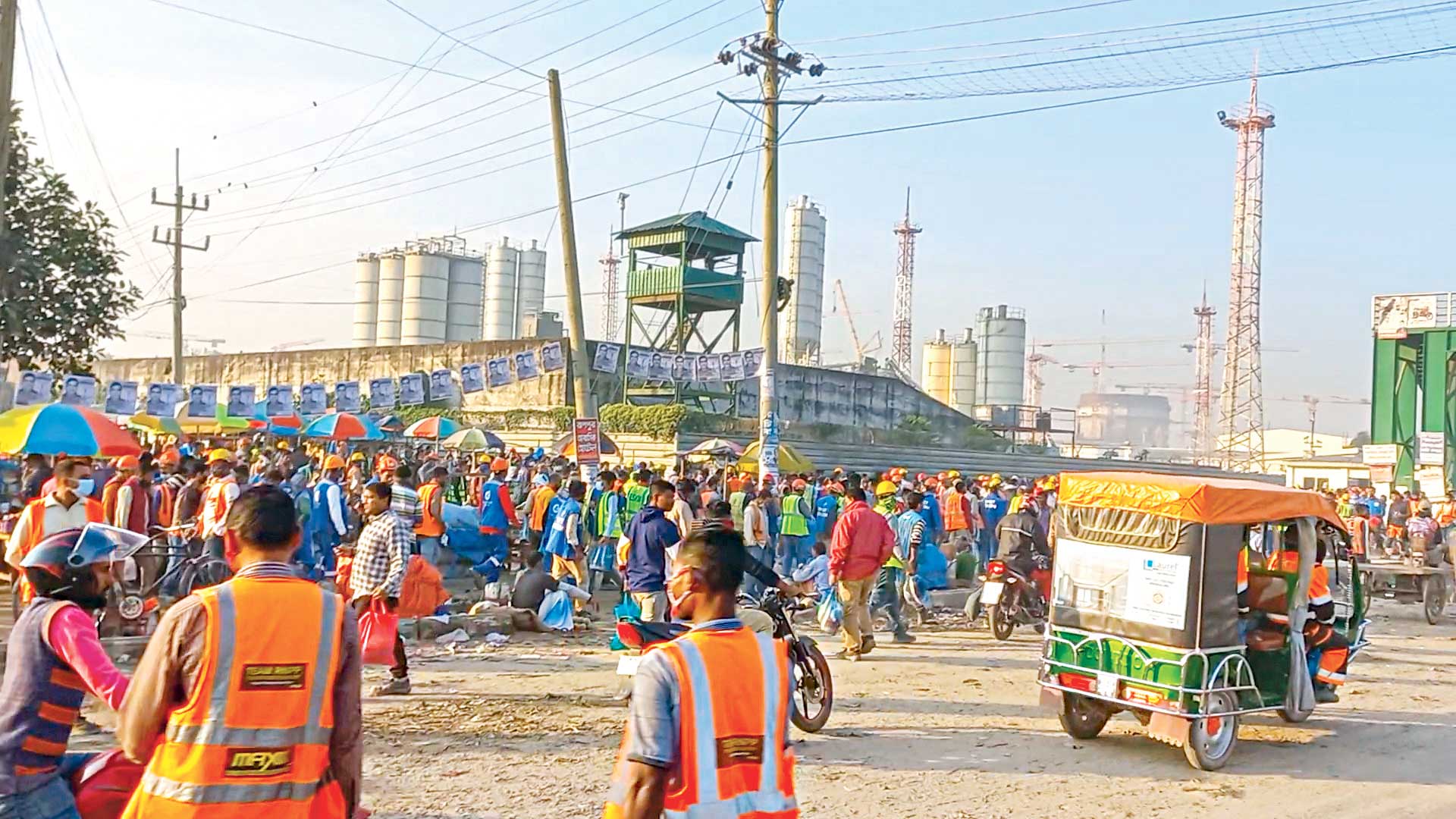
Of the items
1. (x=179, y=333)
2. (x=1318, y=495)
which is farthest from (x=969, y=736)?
(x=179, y=333)

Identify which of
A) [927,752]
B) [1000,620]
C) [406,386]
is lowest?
[927,752]

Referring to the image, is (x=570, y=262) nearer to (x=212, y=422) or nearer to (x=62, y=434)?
(x=62, y=434)

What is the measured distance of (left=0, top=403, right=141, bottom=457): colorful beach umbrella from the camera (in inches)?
531

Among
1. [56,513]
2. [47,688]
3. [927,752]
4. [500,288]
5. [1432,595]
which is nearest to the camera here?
[47,688]

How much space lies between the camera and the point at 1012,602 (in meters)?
13.8

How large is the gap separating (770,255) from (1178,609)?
37.3 feet

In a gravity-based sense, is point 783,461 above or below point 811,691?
above

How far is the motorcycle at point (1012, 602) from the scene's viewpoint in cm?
1373

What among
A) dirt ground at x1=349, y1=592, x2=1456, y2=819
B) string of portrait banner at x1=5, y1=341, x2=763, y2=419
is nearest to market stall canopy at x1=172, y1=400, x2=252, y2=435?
string of portrait banner at x1=5, y1=341, x2=763, y2=419

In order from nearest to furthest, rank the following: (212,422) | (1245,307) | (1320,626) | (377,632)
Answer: (377,632)
(1320,626)
(212,422)
(1245,307)

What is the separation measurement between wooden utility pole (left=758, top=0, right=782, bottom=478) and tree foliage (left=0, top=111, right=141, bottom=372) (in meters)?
10.6

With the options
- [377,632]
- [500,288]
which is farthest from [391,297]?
[377,632]

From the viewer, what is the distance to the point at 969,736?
8.95m

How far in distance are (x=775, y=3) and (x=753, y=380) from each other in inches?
822
